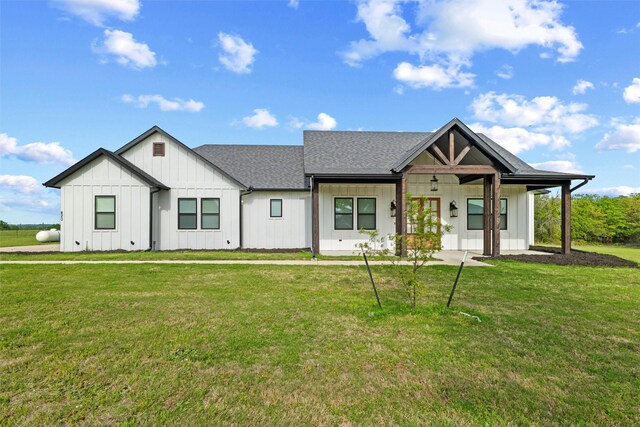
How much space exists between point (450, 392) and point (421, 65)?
16.9 metres

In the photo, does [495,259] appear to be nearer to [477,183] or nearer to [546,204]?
[477,183]

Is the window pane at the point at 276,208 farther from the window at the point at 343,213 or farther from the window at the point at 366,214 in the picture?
the window at the point at 366,214

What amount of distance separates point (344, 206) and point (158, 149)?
28.0 ft

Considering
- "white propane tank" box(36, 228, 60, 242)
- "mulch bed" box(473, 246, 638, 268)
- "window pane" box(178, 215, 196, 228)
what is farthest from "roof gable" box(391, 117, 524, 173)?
"white propane tank" box(36, 228, 60, 242)

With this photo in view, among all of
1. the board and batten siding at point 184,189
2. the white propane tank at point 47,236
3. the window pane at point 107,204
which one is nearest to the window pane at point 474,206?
the board and batten siding at point 184,189

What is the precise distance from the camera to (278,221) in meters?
14.7

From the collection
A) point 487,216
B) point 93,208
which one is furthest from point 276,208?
point 487,216

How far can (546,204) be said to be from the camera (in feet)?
76.3

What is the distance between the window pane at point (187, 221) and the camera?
13938 millimetres

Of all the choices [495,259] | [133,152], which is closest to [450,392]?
[495,259]

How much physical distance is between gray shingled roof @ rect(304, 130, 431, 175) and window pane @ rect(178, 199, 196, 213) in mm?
5231

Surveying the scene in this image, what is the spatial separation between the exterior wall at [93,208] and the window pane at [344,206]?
787 centimetres

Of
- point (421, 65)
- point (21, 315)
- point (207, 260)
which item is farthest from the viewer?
point (421, 65)

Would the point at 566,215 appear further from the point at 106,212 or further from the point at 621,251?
the point at 106,212
